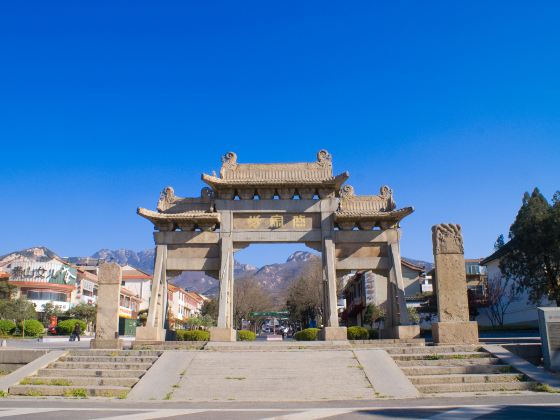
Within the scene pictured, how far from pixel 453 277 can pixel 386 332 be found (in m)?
6.18

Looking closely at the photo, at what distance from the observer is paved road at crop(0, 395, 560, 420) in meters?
A: 8.62

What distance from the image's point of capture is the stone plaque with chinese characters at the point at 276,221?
21172mm

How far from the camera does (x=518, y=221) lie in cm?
2773

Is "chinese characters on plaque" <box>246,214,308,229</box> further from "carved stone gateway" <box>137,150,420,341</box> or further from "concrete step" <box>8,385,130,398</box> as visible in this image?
"concrete step" <box>8,385,130,398</box>

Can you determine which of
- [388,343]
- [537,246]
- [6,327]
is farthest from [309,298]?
[388,343]

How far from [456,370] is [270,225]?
34.1 ft

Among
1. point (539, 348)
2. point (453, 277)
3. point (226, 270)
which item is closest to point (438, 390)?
point (539, 348)

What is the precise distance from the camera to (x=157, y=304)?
20484 mm

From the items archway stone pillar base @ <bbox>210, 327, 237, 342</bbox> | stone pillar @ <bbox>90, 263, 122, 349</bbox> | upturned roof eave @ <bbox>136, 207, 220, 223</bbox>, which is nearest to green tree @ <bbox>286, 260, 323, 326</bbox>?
upturned roof eave @ <bbox>136, 207, 220, 223</bbox>

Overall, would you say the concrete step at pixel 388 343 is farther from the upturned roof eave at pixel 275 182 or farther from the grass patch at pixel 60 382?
the grass patch at pixel 60 382

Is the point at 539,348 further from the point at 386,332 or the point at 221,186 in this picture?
the point at 221,186

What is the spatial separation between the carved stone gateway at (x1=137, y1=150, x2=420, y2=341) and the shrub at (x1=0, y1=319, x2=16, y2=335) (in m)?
27.4

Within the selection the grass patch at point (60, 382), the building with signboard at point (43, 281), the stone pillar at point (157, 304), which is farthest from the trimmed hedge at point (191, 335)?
the building with signboard at point (43, 281)

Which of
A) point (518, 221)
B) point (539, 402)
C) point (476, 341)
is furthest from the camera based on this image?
point (518, 221)
